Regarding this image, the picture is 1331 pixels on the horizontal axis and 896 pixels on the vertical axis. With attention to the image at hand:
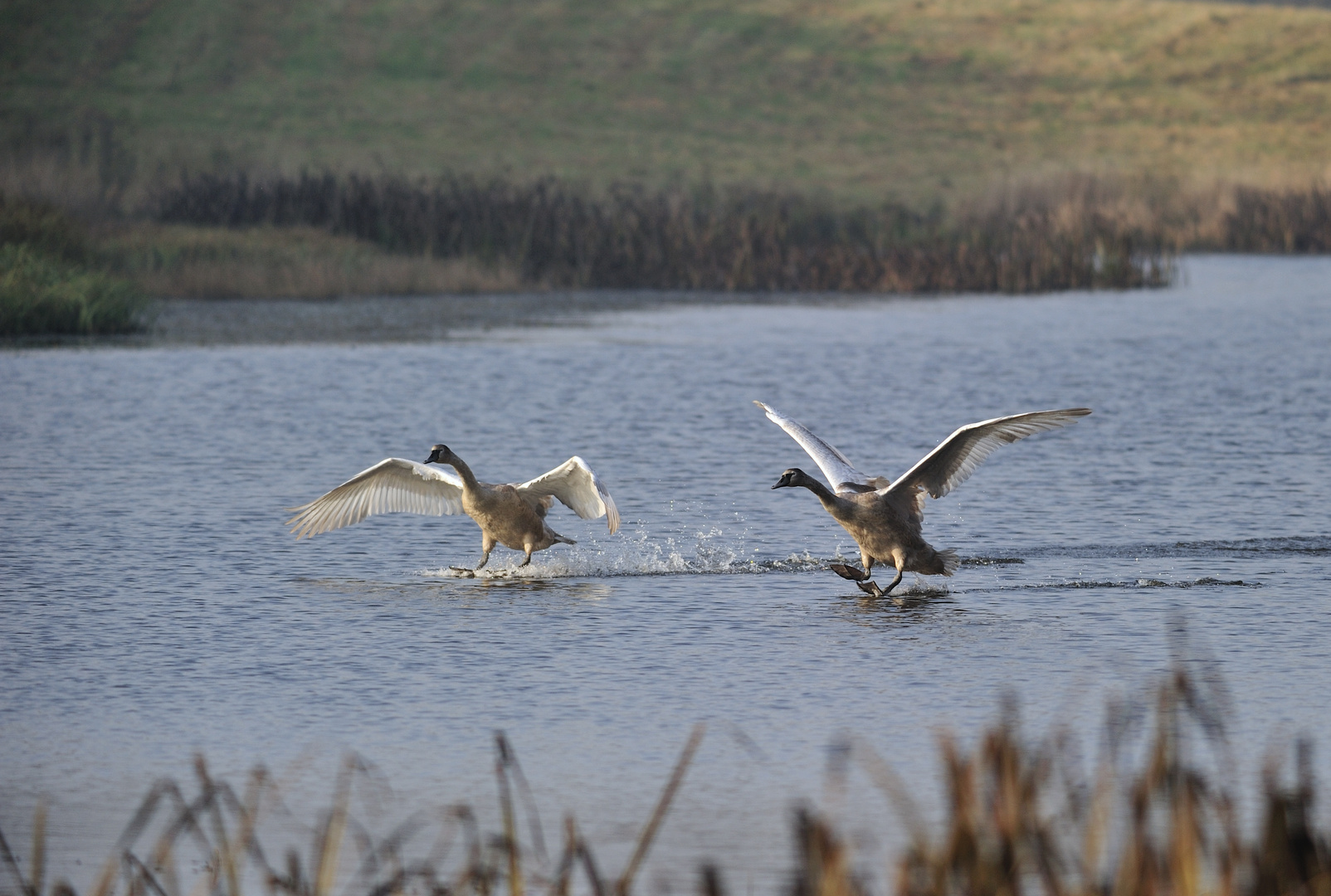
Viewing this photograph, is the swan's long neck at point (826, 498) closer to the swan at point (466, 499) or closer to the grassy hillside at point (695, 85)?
the swan at point (466, 499)

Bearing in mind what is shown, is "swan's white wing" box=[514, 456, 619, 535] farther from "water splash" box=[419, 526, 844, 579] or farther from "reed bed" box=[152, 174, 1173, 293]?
"reed bed" box=[152, 174, 1173, 293]

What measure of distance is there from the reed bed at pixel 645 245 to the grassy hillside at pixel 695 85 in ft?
82.6

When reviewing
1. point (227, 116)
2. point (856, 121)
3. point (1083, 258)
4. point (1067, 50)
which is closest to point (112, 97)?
point (227, 116)

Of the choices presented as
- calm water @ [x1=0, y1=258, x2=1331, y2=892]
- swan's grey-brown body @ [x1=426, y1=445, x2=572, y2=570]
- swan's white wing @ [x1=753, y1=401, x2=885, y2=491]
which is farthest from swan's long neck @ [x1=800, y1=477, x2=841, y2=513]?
swan's grey-brown body @ [x1=426, y1=445, x2=572, y2=570]

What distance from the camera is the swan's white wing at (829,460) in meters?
11.3

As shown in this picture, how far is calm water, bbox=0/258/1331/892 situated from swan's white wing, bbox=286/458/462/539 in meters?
0.31

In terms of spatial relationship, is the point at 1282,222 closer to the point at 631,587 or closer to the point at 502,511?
the point at 502,511

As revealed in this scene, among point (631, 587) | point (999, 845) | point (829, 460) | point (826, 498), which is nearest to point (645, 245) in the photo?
point (829, 460)

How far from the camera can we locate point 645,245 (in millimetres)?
35344

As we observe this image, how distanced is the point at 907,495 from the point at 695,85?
73.4 meters

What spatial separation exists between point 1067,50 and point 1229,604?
79.9 m

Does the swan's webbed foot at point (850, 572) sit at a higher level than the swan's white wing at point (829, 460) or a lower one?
lower

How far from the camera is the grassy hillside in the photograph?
69.7 meters

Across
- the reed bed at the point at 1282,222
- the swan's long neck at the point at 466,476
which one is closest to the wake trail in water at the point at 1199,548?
the swan's long neck at the point at 466,476
